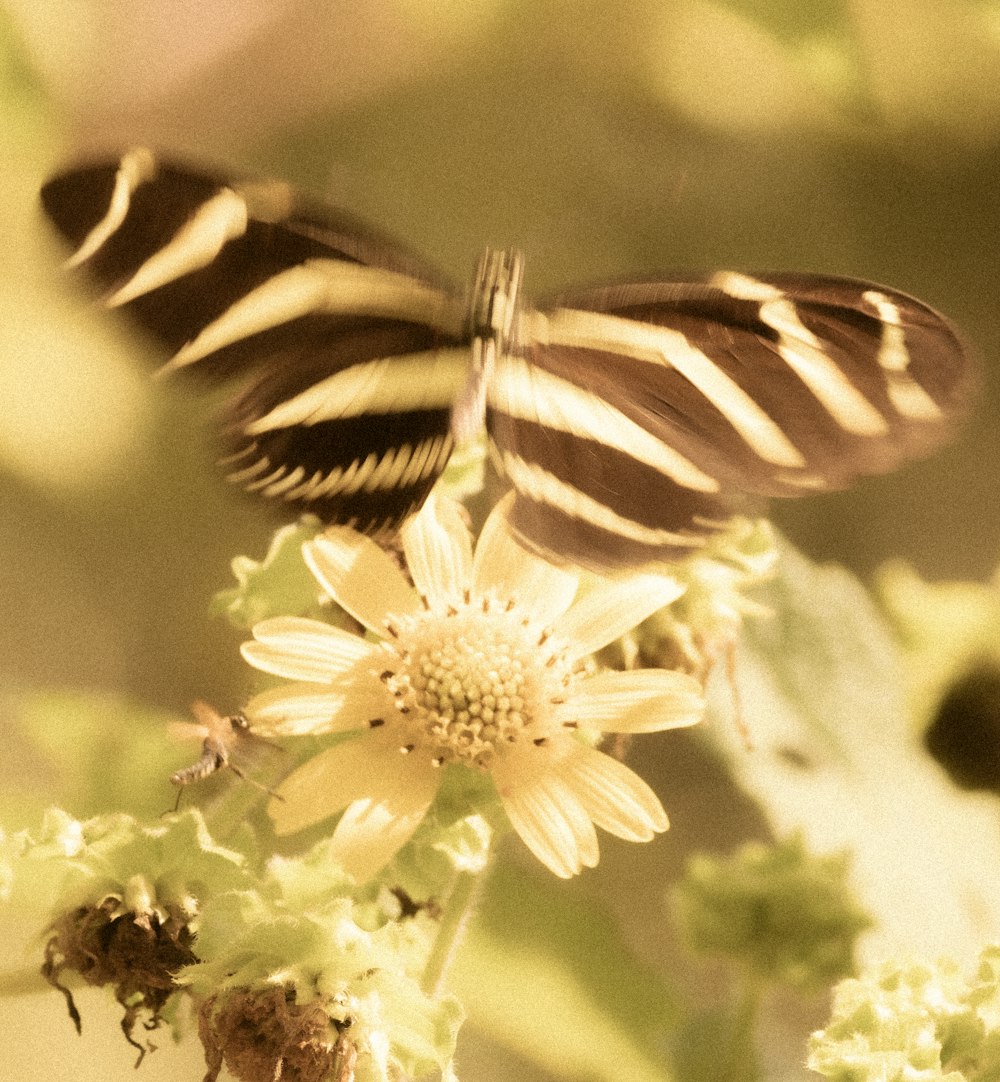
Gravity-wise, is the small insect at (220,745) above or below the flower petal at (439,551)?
below

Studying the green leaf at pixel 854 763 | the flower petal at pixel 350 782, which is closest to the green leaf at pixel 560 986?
the green leaf at pixel 854 763

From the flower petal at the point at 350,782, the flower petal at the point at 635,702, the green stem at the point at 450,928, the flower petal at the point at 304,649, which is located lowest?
the green stem at the point at 450,928

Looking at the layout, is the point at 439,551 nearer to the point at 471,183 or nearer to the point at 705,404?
the point at 705,404

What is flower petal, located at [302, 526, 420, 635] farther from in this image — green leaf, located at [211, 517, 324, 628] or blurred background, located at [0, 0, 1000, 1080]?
blurred background, located at [0, 0, 1000, 1080]

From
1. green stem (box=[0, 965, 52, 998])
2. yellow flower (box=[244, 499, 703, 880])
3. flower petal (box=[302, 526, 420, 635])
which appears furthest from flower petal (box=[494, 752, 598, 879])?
green stem (box=[0, 965, 52, 998])

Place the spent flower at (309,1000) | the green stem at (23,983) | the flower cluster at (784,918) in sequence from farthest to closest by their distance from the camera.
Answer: the flower cluster at (784,918) < the green stem at (23,983) < the spent flower at (309,1000)

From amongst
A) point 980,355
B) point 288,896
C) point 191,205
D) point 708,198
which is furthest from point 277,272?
point 980,355

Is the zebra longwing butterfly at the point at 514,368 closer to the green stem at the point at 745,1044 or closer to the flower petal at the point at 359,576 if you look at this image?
the flower petal at the point at 359,576

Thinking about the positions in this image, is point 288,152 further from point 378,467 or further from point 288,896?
point 288,896
